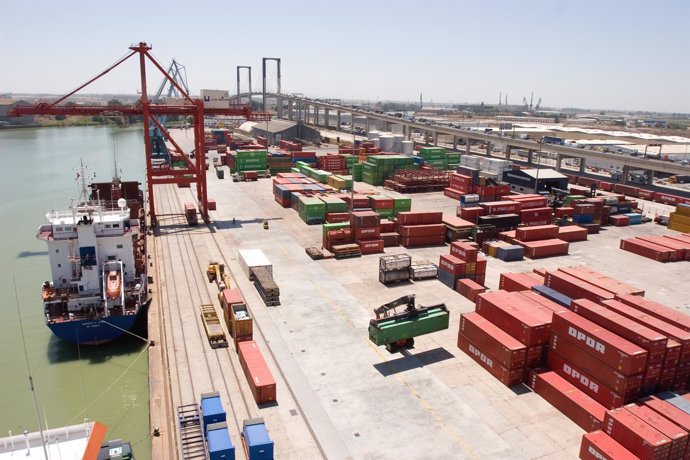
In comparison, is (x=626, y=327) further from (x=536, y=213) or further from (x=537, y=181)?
(x=537, y=181)

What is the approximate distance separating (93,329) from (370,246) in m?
22.7

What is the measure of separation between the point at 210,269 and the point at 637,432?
1084 inches

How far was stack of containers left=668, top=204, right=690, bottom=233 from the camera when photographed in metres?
51.8

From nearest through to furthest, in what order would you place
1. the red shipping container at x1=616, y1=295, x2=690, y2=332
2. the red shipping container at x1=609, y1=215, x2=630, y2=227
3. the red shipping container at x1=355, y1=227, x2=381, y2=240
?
the red shipping container at x1=616, y1=295, x2=690, y2=332, the red shipping container at x1=355, y1=227, x2=381, y2=240, the red shipping container at x1=609, y1=215, x2=630, y2=227

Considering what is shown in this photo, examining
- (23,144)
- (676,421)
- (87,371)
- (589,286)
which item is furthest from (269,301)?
(23,144)

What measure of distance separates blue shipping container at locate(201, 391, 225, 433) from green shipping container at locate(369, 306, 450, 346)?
353 inches

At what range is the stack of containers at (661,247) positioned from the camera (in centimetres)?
4256

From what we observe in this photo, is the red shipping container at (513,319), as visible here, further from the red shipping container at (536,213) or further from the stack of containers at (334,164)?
the stack of containers at (334,164)

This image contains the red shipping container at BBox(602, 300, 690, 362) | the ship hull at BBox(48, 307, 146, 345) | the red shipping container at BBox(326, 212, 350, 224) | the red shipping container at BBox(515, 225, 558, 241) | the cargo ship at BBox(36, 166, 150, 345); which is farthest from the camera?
the red shipping container at BBox(326, 212, 350, 224)

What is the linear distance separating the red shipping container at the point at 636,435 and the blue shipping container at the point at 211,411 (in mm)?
14666

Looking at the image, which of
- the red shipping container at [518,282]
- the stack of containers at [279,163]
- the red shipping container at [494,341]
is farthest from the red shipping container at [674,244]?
the stack of containers at [279,163]

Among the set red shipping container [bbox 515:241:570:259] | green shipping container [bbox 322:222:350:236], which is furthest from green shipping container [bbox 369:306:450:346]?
red shipping container [bbox 515:241:570:259]

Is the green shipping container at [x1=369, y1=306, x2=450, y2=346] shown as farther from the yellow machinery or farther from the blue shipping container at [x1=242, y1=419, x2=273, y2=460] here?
the yellow machinery

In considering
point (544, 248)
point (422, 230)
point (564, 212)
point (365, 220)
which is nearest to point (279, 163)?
point (365, 220)
